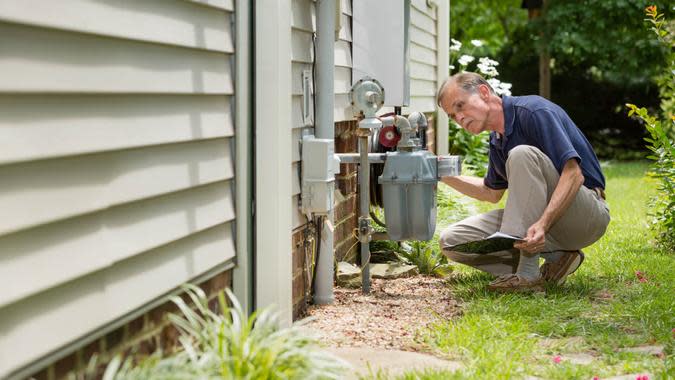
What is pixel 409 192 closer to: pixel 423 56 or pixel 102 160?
pixel 102 160

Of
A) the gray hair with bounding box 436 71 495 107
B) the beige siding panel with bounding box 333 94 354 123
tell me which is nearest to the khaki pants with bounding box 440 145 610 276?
the gray hair with bounding box 436 71 495 107

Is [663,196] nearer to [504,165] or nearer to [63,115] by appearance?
[504,165]

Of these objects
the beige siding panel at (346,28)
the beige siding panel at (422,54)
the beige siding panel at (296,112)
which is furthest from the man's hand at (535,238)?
the beige siding panel at (422,54)

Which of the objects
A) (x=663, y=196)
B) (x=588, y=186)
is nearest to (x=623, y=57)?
(x=663, y=196)

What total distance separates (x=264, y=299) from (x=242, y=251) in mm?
251

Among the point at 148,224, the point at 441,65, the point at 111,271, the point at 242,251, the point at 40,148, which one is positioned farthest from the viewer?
the point at 441,65

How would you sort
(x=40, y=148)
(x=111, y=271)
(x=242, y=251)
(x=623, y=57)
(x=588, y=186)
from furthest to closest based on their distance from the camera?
(x=623, y=57) < (x=588, y=186) < (x=242, y=251) < (x=111, y=271) < (x=40, y=148)

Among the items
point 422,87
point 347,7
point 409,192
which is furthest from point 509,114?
point 422,87

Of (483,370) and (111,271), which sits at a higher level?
(111,271)

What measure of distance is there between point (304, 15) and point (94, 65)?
2.28 metres

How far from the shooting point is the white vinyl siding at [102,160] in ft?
7.14

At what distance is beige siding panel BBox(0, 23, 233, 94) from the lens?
2162 millimetres

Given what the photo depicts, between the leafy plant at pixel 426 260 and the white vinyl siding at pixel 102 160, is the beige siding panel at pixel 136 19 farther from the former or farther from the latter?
the leafy plant at pixel 426 260

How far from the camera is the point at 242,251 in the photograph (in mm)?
3740
